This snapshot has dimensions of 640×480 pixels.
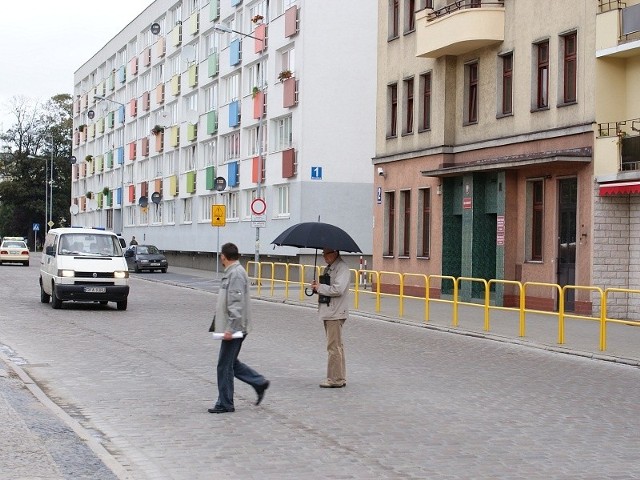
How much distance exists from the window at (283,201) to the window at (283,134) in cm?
175

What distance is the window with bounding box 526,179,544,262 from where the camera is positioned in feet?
98.5

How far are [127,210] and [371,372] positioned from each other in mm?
70162

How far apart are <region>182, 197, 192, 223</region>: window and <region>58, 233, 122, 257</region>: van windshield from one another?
38110 mm

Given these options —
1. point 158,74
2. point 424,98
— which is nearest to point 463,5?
point 424,98

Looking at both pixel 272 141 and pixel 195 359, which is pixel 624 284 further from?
pixel 272 141

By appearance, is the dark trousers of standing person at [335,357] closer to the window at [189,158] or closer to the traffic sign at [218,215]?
the traffic sign at [218,215]

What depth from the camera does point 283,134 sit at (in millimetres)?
50906

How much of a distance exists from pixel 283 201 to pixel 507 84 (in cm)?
2003

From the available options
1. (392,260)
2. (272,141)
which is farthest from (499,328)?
(272,141)

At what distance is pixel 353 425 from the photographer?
1048cm

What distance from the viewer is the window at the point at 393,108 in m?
38.1

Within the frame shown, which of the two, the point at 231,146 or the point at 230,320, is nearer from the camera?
the point at 230,320

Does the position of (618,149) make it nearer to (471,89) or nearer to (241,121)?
(471,89)

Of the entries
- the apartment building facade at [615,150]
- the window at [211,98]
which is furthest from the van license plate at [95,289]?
the window at [211,98]
